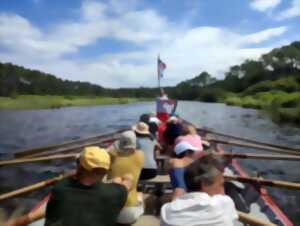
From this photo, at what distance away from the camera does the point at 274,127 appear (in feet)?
86.8

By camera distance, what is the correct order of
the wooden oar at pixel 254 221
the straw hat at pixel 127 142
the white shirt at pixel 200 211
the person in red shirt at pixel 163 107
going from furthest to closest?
1. the person in red shirt at pixel 163 107
2. the straw hat at pixel 127 142
3. the wooden oar at pixel 254 221
4. the white shirt at pixel 200 211

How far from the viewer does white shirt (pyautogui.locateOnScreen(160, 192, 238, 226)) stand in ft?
9.34

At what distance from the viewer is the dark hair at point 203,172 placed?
2961 millimetres

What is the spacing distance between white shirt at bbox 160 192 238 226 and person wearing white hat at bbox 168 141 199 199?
4.18ft

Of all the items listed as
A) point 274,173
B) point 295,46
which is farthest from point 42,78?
point 274,173

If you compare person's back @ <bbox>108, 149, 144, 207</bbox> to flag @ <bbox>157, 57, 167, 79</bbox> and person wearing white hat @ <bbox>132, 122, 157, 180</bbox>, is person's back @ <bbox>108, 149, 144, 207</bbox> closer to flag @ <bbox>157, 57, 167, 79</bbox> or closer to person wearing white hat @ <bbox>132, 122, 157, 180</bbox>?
person wearing white hat @ <bbox>132, 122, 157, 180</bbox>

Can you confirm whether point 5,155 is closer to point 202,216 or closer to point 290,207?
point 290,207

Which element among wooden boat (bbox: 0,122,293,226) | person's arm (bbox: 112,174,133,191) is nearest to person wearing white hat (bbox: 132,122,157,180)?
wooden boat (bbox: 0,122,293,226)

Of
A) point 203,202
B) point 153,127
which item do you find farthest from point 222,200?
point 153,127

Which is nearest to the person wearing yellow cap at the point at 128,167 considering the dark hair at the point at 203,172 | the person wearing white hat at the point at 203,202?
the person wearing white hat at the point at 203,202

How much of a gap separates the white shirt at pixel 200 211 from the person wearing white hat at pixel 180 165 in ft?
4.18

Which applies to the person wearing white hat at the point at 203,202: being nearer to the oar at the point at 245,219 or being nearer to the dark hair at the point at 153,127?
the oar at the point at 245,219

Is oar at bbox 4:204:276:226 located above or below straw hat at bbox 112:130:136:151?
below

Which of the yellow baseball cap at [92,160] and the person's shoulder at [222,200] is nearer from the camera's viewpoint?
the person's shoulder at [222,200]
